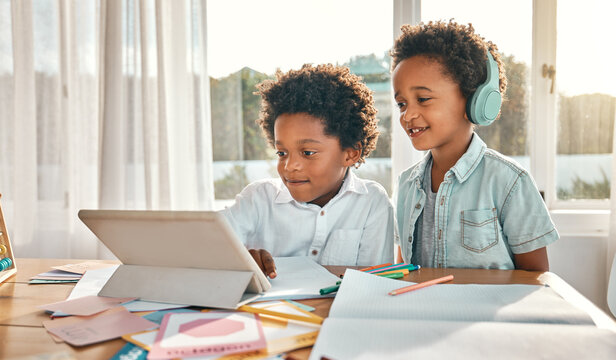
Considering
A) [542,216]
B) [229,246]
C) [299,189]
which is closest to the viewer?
[229,246]

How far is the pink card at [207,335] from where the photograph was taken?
0.53 metres

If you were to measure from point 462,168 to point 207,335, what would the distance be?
0.81m

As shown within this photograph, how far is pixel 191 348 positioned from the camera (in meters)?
0.53

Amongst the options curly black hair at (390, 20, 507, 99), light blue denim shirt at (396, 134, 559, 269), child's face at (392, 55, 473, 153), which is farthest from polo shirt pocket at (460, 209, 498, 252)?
curly black hair at (390, 20, 507, 99)

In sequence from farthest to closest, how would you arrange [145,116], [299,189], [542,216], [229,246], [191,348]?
[145,116]
[299,189]
[542,216]
[229,246]
[191,348]

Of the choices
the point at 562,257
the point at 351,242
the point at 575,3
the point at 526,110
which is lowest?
the point at 562,257

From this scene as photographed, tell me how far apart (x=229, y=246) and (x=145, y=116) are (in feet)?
5.45

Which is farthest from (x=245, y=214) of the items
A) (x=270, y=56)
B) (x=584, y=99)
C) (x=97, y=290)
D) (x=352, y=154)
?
(x=584, y=99)

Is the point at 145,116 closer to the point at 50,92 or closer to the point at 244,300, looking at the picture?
the point at 50,92

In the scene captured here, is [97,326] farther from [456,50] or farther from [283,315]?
[456,50]

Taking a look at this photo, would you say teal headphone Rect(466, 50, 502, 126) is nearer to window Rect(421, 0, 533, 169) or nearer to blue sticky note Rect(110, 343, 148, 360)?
blue sticky note Rect(110, 343, 148, 360)

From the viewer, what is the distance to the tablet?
26.9 inches

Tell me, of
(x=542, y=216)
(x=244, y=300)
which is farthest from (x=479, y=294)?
(x=542, y=216)

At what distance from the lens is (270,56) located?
2.29m
